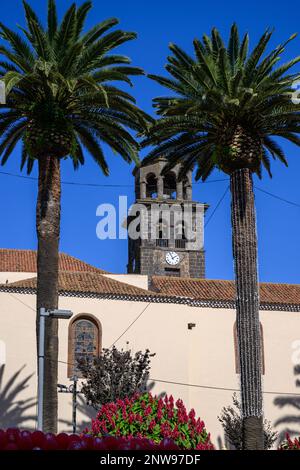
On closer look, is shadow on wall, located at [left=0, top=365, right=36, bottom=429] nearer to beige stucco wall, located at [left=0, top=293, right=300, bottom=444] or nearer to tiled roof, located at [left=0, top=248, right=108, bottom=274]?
beige stucco wall, located at [left=0, top=293, right=300, bottom=444]

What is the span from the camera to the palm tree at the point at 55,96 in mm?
21375

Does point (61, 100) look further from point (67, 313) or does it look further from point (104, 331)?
point (104, 331)

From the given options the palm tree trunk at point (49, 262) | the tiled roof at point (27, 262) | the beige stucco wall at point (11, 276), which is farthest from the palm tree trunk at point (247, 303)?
the tiled roof at point (27, 262)

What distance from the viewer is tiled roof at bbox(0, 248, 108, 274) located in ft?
139

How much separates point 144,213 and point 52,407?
108ft

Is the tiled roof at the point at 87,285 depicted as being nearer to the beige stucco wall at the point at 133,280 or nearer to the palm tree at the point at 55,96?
the beige stucco wall at the point at 133,280

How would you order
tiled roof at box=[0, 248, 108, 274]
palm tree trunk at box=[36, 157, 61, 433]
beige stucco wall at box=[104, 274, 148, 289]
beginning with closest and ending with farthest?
1. palm tree trunk at box=[36, 157, 61, 433]
2. beige stucco wall at box=[104, 274, 148, 289]
3. tiled roof at box=[0, 248, 108, 274]

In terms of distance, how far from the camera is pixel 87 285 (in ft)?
115

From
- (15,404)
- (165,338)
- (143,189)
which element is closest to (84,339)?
(165,338)

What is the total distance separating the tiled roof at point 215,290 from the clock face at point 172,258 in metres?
12.8

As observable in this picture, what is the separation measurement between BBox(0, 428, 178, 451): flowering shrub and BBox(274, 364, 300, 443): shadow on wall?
2771 cm

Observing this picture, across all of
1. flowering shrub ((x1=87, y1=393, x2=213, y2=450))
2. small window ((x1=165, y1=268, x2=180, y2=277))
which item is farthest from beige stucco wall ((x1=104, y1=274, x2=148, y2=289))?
flowering shrub ((x1=87, y1=393, x2=213, y2=450))

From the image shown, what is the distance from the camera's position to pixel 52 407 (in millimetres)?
20250
